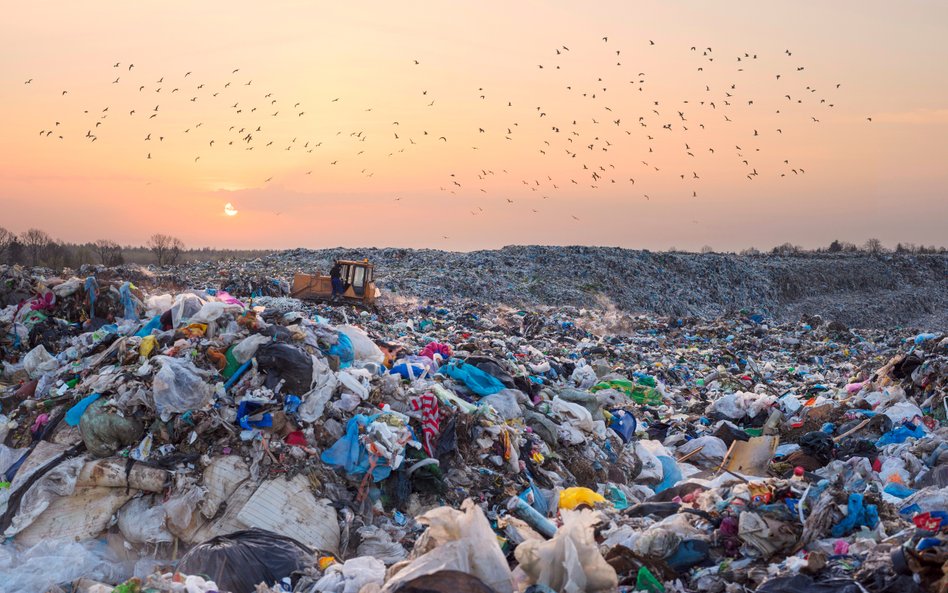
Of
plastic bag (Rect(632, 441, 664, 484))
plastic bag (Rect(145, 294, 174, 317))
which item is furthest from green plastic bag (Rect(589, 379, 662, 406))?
plastic bag (Rect(145, 294, 174, 317))

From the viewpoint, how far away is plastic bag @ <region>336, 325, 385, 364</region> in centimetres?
733

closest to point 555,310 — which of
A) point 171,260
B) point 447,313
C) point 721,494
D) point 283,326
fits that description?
point 447,313

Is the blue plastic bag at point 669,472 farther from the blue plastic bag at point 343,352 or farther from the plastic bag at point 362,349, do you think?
the blue plastic bag at point 343,352

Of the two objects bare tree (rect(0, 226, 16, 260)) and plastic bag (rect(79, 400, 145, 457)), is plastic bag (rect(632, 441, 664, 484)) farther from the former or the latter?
bare tree (rect(0, 226, 16, 260))

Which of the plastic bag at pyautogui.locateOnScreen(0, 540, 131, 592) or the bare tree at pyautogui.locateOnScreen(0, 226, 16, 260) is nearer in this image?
the plastic bag at pyautogui.locateOnScreen(0, 540, 131, 592)

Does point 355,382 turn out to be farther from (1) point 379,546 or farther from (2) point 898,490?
(2) point 898,490

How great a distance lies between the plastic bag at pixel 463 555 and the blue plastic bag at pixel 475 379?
413 cm

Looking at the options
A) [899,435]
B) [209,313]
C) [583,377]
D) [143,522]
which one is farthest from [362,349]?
[899,435]

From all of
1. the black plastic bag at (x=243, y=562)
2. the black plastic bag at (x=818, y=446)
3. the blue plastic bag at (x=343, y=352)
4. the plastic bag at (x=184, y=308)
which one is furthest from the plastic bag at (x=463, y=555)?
the black plastic bag at (x=818, y=446)

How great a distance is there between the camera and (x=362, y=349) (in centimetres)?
736

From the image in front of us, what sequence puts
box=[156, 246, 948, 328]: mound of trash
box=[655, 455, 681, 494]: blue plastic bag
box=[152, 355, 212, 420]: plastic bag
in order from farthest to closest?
box=[156, 246, 948, 328]: mound of trash < box=[655, 455, 681, 494]: blue plastic bag < box=[152, 355, 212, 420]: plastic bag

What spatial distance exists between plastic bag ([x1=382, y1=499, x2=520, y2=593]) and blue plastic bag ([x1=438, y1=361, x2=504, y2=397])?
4126 millimetres

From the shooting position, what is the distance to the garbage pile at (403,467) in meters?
3.42

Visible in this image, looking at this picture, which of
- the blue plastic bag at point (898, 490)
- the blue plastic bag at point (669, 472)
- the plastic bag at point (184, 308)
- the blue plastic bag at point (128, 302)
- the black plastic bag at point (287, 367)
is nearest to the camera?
the blue plastic bag at point (898, 490)
